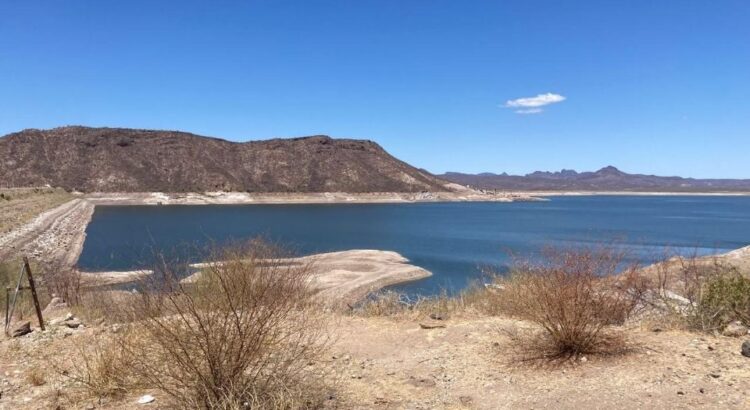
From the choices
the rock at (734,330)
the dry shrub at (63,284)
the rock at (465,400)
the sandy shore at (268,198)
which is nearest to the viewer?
the rock at (465,400)

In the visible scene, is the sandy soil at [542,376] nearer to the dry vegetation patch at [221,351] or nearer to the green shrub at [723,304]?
the green shrub at [723,304]

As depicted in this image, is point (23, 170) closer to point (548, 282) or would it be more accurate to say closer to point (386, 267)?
point (386, 267)

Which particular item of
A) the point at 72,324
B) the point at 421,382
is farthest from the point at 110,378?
the point at 72,324

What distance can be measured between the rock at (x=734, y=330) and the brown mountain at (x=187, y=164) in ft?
420

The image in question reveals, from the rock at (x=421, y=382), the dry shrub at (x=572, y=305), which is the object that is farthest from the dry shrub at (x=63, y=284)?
the dry shrub at (x=572, y=305)

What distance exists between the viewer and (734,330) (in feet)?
23.6

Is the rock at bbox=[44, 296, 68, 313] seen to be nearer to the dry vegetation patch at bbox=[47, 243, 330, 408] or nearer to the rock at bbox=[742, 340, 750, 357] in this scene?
the dry vegetation patch at bbox=[47, 243, 330, 408]

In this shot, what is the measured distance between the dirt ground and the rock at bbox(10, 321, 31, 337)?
0.24 meters

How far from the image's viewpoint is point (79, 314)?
10594mm

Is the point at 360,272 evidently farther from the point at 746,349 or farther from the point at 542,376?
the point at 746,349

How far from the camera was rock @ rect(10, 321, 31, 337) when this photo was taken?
8.30m

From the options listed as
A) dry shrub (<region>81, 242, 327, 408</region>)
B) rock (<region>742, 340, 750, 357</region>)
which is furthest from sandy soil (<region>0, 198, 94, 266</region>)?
rock (<region>742, 340, 750, 357</region>)

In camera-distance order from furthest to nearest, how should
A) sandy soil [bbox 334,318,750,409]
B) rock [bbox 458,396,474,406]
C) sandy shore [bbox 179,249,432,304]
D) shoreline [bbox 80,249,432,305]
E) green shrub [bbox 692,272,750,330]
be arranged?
sandy shore [bbox 179,249,432,304] < shoreline [bbox 80,249,432,305] < green shrub [bbox 692,272,750,330] < rock [bbox 458,396,474,406] < sandy soil [bbox 334,318,750,409]

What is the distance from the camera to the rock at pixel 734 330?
7.11 m
